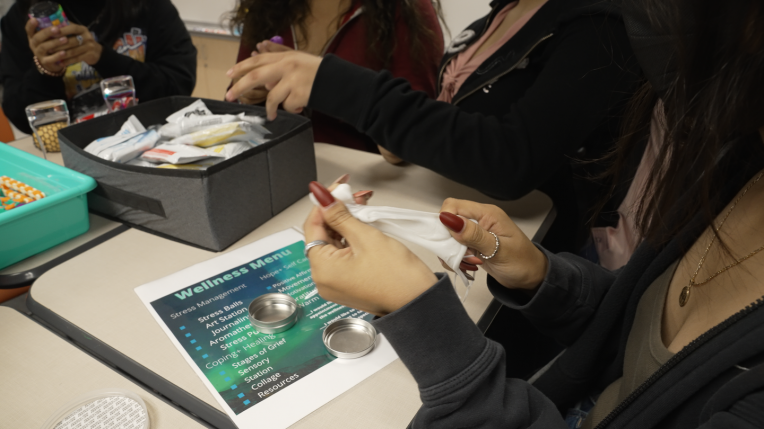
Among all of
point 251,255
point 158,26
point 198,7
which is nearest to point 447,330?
point 251,255

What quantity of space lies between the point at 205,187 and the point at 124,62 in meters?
0.98

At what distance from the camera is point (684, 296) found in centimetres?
63

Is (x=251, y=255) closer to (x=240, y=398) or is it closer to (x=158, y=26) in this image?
(x=240, y=398)

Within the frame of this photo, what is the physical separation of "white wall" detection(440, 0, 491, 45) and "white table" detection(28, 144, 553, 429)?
1350 millimetres

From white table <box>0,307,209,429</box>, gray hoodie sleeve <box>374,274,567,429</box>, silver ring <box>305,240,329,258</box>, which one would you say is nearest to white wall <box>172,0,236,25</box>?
white table <box>0,307,209,429</box>

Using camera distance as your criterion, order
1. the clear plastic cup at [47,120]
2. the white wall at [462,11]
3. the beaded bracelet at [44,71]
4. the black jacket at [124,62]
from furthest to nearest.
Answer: the white wall at [462,11]
the black jacket at [124,62]
the beaded bracelet at [44,71]
the clear plastic cup at [47,120]

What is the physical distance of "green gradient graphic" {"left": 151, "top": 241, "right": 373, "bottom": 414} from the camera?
631 mm

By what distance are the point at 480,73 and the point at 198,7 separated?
266cm

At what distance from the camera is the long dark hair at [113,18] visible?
62.7 inches

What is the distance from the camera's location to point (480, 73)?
3.64 ft

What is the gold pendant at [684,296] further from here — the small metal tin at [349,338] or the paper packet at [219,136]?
the paper packet at [219,136]

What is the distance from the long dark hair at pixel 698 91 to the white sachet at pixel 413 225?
26cm

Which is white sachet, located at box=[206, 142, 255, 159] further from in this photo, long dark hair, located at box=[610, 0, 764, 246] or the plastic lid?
long dark hair, located at box=[610, 0, 764, 246]

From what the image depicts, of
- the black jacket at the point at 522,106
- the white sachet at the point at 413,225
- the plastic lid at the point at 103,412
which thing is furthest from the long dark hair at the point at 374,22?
the plastic lid at the point at 103,412
